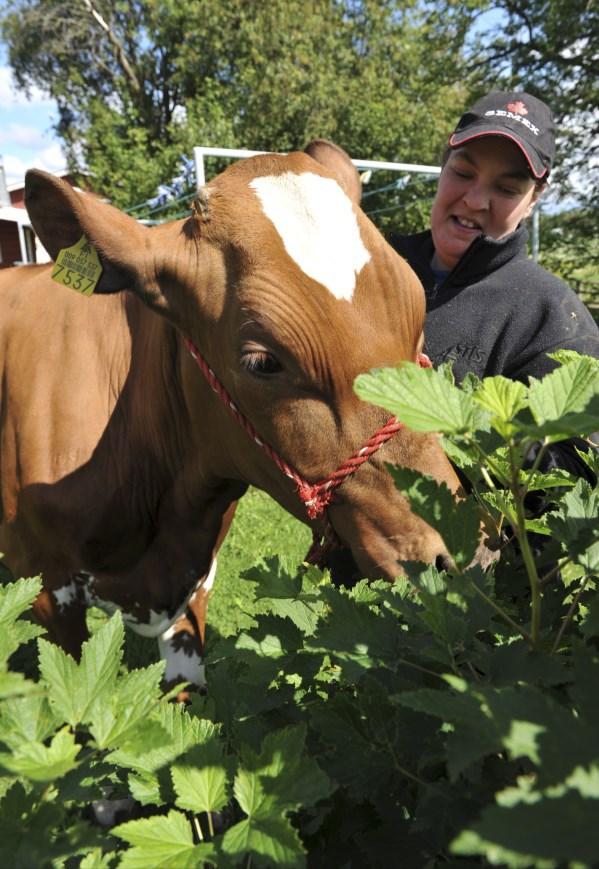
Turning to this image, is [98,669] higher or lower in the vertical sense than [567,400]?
lower

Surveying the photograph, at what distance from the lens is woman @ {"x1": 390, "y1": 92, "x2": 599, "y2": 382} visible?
98.1 inches

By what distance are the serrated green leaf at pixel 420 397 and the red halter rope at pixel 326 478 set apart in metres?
0.80

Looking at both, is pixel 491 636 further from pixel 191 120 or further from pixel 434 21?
pixel 191 120

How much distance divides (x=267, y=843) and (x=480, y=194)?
2.54 m

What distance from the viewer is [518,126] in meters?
2.57

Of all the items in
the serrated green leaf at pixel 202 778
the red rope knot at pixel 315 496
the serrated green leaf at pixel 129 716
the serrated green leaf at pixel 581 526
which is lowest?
the red rope knot at pixel 315 496

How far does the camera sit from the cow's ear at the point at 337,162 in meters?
2.20

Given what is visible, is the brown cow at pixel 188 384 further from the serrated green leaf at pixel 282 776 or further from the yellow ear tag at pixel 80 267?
the serrated green leaf at pixel 282 776

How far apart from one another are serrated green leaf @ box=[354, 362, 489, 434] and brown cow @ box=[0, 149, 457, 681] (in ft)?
2.78

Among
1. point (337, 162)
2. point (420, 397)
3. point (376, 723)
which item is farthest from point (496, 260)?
point (376, 723)

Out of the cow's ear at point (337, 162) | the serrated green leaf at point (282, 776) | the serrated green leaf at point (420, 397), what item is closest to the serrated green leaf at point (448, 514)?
the serrated green leaf at point (420, 397)

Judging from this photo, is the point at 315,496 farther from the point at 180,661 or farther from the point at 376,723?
the point at 180,661

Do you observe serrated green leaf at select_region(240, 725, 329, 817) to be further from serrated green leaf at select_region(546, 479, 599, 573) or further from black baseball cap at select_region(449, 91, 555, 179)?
black baseball cap at select_region(449, 91, 555, 179)

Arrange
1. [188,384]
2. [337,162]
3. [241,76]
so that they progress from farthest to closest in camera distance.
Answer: [241,76] → [337,162] → [188,384]
